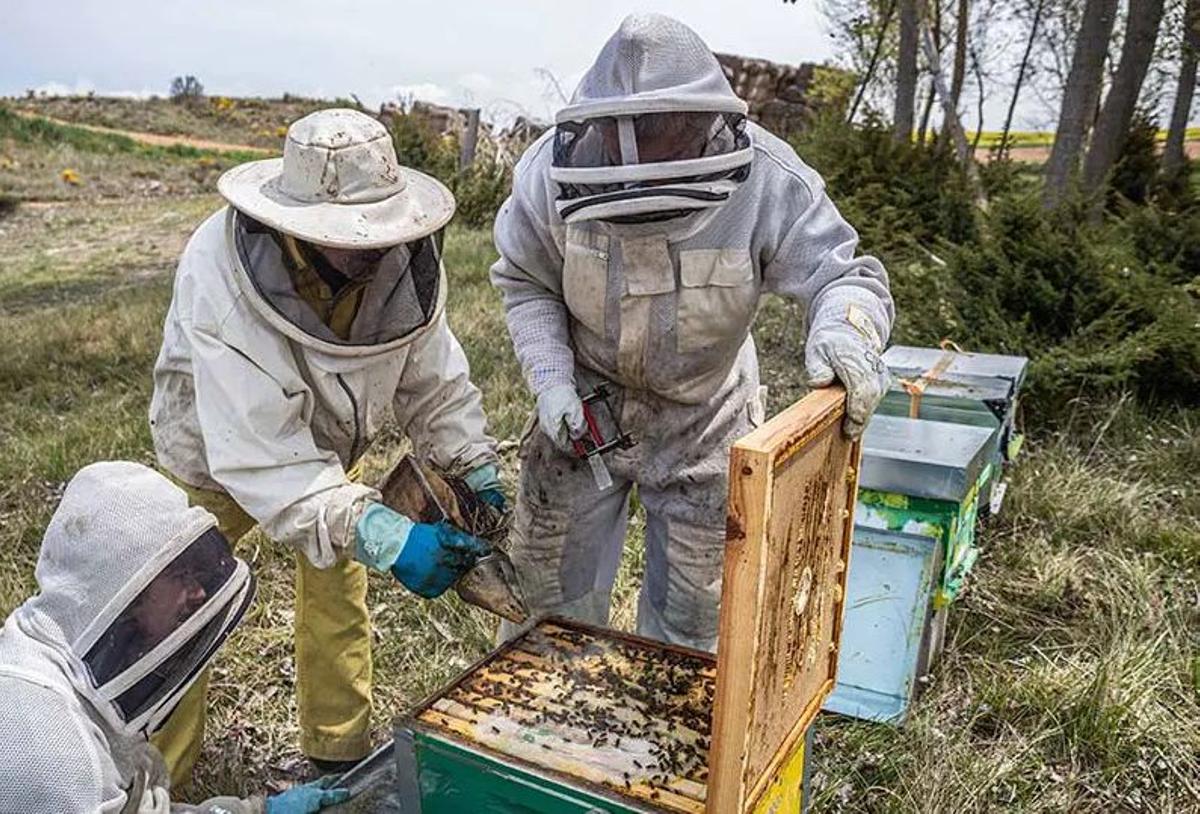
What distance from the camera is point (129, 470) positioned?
1.90 metres

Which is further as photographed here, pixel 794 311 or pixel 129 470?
pixel 794 311

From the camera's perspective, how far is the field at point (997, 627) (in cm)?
293

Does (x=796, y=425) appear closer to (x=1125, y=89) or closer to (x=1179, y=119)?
(x=1125, y=89)

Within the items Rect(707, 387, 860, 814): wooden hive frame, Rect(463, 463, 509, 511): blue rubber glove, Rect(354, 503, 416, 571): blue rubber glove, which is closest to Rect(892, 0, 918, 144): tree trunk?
Rect(463, 463, 509, 511): blue rubber glove

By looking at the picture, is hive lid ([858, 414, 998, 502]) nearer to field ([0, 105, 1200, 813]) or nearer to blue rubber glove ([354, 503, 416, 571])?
field ([0, 105, 1200, 813])

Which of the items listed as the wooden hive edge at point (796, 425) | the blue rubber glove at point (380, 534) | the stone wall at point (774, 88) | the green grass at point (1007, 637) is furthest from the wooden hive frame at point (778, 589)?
the stone wall at point (774, 88)

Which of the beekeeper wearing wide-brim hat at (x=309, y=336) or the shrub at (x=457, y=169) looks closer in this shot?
the beekeeper wearing wide-brim hat at (x=309, y=336)

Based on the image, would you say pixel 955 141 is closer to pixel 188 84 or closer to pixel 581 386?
pixel 581 386

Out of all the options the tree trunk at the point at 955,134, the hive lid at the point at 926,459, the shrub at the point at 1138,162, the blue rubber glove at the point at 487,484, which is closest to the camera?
the blue rubber glove at the point at 487,484

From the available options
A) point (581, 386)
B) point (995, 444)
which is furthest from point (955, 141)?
point (581, 386)

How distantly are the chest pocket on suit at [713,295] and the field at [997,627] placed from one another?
136 centimetres

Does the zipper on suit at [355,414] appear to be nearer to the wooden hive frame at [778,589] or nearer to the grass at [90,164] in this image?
the wooden hive frame at [778,589]

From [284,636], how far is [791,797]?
7.22ft

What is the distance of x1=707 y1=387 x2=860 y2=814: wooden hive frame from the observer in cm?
150
